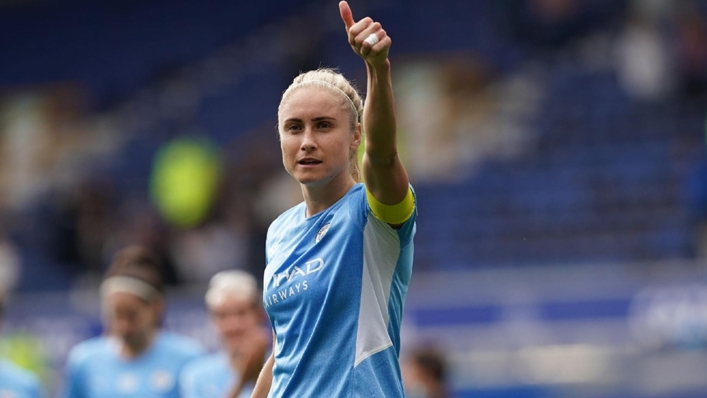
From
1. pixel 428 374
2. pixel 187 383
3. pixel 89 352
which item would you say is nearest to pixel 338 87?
pixel 187 383

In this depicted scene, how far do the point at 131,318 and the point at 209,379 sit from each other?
0.54m

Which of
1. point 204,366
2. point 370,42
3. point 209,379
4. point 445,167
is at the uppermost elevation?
point 445,167

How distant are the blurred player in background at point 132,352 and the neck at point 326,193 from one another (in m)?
3.32

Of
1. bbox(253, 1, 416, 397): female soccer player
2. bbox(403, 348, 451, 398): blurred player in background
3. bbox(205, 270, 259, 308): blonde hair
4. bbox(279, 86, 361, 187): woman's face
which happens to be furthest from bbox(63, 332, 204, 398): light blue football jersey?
bbox(279, 86, 361, 187): woman's face

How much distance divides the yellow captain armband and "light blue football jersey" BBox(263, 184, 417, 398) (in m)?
0.04

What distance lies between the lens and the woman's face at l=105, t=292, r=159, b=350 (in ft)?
22.6

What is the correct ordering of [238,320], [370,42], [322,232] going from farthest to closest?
1. [238,320]
2. [322,232]
3. [370,42]

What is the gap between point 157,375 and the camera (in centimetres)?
704

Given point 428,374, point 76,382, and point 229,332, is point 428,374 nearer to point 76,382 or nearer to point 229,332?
point 229,332

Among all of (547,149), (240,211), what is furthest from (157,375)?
(547,149)

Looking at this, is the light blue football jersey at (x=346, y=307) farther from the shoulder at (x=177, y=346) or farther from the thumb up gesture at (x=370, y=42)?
the shoulder at (x=177, y=346)

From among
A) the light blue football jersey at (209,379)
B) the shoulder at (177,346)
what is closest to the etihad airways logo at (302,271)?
the light blue football jersey at (209,379)

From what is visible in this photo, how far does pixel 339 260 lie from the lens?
3.58 m

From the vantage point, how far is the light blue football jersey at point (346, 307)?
3551 millimetres
